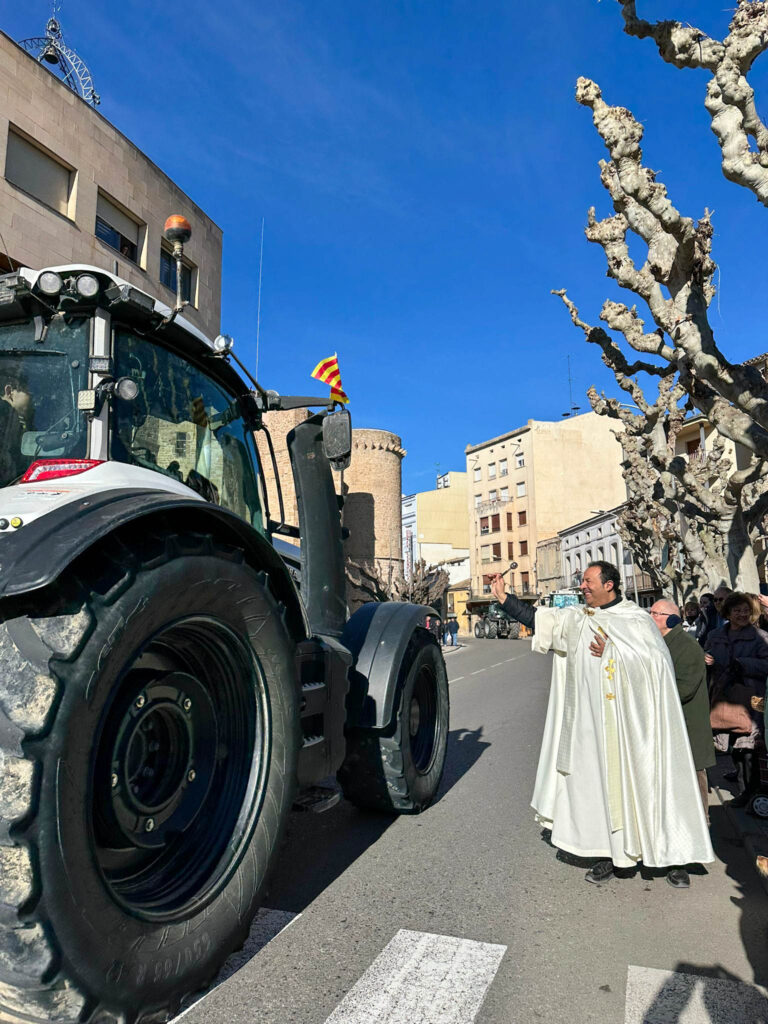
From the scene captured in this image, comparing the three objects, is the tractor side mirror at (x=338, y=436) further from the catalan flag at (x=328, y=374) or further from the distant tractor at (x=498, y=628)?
the distant tractor at (x=498, y=628)

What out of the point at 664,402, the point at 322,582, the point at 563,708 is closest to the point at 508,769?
the point at 563,708

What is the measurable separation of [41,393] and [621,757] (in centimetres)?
342

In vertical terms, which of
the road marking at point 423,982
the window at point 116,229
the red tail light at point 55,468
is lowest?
the road marking at point 423,982

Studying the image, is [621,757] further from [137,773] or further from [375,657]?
[137,773]

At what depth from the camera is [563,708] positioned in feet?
14.6

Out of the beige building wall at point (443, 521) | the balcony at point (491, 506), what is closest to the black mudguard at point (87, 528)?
the balcony at point (491, 506)

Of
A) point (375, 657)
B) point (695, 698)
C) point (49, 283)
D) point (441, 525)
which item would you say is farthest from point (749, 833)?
point (441, 525)

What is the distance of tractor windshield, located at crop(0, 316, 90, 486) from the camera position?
9.29 ft

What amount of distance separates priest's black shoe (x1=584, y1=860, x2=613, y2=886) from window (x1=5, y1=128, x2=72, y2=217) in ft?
50.7

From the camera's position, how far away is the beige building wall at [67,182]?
1423 cm

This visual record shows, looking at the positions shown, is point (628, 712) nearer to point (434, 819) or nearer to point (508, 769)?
point (434, 819)

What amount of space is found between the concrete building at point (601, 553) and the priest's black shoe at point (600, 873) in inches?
1676

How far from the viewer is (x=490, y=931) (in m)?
3.30

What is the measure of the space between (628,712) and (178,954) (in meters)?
2.76
